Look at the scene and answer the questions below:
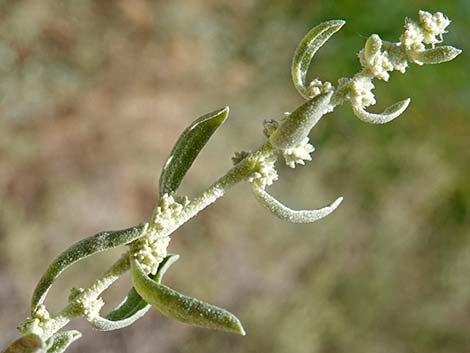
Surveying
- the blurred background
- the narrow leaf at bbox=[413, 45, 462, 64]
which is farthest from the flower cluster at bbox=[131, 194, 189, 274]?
the blurred background

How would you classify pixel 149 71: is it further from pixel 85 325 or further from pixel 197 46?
pixel 85 325

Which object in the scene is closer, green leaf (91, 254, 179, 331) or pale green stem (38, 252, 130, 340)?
pale green stem (38, 252, 130, 340)

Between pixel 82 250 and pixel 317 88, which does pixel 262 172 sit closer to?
pixel 317 88

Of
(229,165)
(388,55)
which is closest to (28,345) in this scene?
(388,55)

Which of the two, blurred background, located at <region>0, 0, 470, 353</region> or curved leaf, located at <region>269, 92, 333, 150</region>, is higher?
blurred background, located at <region>0, 0, 470, 353</region>

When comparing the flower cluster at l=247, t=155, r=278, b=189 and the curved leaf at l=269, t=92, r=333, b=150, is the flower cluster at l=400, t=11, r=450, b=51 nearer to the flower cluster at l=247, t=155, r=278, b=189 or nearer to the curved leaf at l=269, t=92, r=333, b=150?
the curved leaf at l=269, t=92, r=333, b=150

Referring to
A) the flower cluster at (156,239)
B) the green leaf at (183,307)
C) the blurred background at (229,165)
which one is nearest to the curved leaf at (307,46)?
the flower cluster at (156,239)

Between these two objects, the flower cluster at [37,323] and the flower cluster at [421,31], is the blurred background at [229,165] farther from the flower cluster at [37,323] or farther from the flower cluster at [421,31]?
the flower cluster at [421,31]
